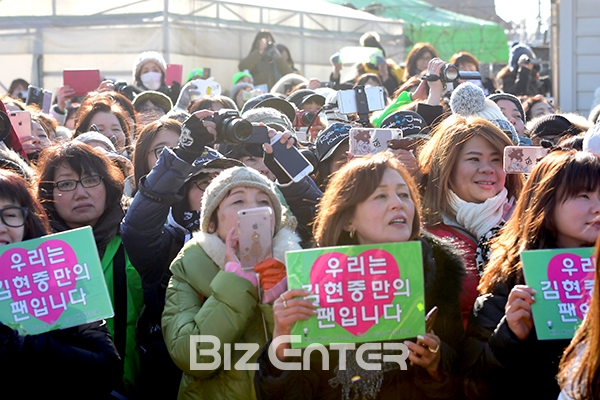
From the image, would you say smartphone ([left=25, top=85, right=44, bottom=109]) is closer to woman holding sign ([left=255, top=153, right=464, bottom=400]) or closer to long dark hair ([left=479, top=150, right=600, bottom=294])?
woman holding sign ([left=255, top=153, right=464, bottom=400])

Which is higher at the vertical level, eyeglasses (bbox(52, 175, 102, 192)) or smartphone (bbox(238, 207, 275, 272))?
eyeglasses (bbox(52, 175, 102, 192))

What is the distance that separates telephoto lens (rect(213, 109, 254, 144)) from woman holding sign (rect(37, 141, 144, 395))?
57 cm

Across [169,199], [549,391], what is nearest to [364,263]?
[549,391]

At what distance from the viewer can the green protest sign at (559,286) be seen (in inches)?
110

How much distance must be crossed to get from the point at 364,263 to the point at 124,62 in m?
11.0

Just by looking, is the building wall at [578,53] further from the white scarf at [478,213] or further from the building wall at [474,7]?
the building wall at [474,7]

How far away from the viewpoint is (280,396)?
3020 mm

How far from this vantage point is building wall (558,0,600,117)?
12.2 meters

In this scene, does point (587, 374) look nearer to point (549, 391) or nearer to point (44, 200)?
point (549, 391)

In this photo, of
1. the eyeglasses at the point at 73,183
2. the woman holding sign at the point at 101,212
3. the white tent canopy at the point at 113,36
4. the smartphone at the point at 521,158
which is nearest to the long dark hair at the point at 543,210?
the smartphone at the point at 521,158

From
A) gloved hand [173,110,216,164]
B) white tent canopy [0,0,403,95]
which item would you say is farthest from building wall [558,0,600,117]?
gloved hand [173,110,216,164]

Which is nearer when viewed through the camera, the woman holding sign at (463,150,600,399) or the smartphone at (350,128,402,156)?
the woman holding sign at (463,150,600,399)

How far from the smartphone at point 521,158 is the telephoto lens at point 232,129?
47.6 inches

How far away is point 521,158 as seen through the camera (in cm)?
383
